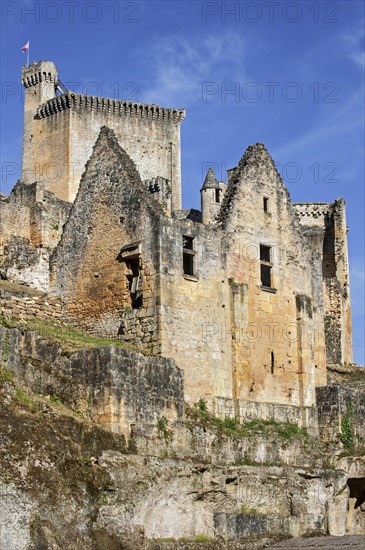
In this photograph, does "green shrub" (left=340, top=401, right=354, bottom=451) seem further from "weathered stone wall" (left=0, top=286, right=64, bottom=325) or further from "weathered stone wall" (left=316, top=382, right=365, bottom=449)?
"weathered stone wall" (left=0, top=286, right=64, bottom=325)

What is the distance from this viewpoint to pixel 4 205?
3962 centimetres

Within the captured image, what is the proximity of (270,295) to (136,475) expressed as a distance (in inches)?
363

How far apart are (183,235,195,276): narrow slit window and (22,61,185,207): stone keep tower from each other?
109ft

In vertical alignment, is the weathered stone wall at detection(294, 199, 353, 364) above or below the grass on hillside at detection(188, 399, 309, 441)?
above

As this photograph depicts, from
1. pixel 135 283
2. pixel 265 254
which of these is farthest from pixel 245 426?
pixel 265 254

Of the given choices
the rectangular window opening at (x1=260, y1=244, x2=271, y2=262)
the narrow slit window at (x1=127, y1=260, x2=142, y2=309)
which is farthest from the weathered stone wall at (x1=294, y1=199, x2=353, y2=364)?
the narrow slit window at (x1=127, y1=260, x2=142, y2=309)

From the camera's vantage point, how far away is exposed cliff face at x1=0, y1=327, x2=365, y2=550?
18.8 meters

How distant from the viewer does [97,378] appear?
22.0 m

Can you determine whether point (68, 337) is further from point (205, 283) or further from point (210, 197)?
point (210, 197)

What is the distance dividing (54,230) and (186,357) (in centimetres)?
1550

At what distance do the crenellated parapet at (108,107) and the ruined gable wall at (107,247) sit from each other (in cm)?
3457

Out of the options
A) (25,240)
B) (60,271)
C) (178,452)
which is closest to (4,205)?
(25,240)

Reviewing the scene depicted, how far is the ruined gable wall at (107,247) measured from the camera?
25.8 metres

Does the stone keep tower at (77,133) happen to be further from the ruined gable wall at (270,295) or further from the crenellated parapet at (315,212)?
the ruined gable wall at (270,295)
